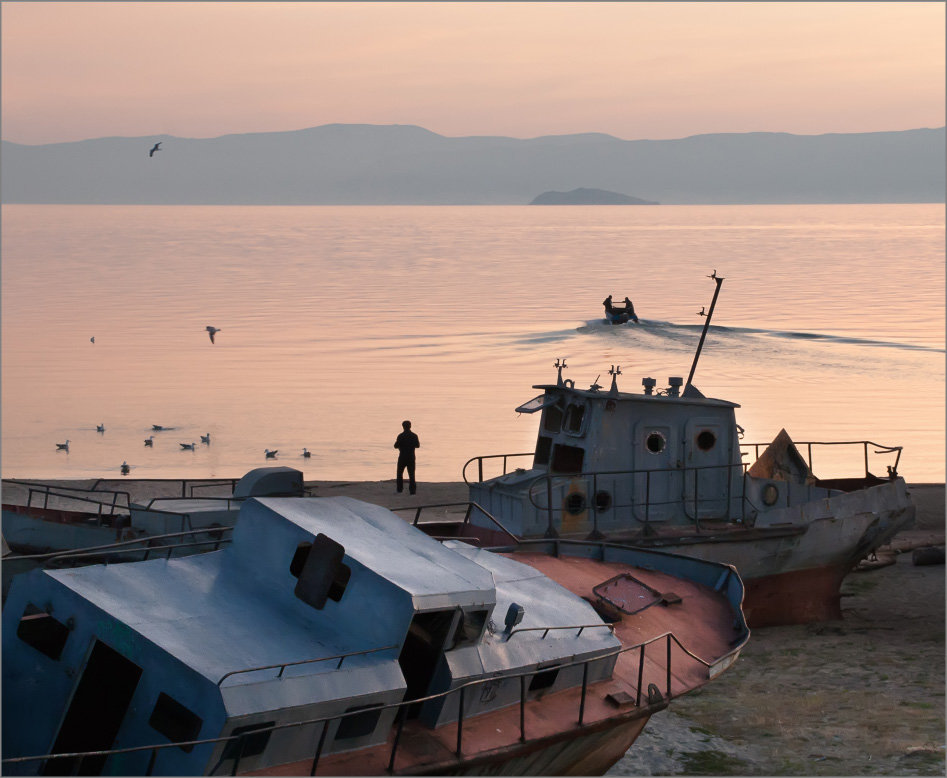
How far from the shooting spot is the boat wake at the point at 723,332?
175ft

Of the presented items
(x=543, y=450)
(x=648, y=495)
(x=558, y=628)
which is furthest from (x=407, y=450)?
(x=558, y=628)

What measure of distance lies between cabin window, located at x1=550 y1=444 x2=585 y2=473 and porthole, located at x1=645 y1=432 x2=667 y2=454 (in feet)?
3.57

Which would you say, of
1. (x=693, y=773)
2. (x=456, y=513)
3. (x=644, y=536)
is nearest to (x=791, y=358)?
(x=456, y=513)

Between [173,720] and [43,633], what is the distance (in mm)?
1401

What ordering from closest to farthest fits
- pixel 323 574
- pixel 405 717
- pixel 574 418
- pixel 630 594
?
pixel 405 717
pixel 323 574
pixel 630 594
pixel 574 418

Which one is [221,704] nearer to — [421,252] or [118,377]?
[118,377]

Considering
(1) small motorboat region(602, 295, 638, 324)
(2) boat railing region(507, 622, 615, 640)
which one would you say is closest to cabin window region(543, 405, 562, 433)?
(2) boat railing region(507, 622, 615, 640)

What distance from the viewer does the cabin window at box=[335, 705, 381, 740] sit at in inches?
389

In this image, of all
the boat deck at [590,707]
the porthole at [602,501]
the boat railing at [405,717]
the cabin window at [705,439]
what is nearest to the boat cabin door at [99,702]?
the boat railing at [405,717]

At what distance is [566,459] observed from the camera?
774 inches

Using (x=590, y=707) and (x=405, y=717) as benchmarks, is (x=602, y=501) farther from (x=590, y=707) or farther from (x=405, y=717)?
(x=405, y=717)

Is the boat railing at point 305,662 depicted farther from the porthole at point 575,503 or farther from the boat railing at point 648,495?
the porthole at point 575,503

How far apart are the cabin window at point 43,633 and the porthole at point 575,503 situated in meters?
10.3

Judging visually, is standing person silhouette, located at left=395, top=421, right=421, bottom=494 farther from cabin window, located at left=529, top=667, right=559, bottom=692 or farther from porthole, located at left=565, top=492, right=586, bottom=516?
cabin window, located at left=529, top=667, right=559, bottom=692
